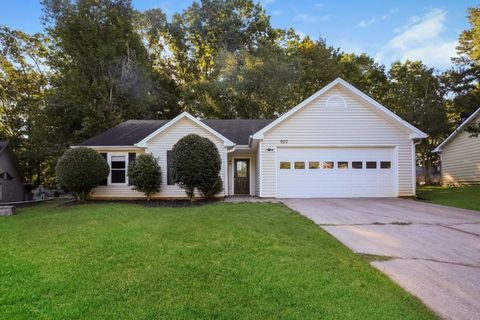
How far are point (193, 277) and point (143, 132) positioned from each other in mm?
14442

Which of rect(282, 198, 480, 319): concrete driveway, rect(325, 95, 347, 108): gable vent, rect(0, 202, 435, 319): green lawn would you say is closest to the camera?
rect(0, 202, 435, 319): green lawn

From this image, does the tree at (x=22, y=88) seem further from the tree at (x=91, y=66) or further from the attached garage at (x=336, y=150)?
the attached garage at (x=336, y=150)

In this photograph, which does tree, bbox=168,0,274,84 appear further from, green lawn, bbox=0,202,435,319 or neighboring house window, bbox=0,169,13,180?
green lawn, bbox=0,202,435,319

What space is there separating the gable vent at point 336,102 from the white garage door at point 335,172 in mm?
2087

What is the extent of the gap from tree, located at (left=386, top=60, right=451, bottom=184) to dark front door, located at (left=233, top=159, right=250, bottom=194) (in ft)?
63.5

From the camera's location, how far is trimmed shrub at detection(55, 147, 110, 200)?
13430mm

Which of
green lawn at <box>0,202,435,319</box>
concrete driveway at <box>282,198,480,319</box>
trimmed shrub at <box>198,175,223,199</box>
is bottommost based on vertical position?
concrete driveway at <box>282,198,480,319</box>

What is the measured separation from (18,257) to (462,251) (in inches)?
297

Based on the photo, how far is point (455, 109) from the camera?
2923 cm

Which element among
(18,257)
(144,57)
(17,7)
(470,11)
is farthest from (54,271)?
(470,11)

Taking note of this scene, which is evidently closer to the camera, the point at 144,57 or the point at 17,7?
the point at 17,7

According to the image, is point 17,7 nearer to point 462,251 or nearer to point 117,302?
point 117,302

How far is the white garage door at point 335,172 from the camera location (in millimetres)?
14484

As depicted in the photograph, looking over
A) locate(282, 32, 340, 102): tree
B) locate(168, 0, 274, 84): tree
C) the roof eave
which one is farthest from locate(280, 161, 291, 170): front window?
locate(168, 0, 274, 84): tree
